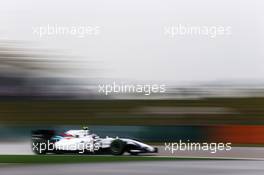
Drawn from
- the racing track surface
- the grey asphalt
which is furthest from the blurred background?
the grey asphalt

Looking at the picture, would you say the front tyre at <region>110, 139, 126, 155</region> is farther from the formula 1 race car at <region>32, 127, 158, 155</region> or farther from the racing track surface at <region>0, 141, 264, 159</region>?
the racing track surface at <region>0, 141, 264, 159</region>

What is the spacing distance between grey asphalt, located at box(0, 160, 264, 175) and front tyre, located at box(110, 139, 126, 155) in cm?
8

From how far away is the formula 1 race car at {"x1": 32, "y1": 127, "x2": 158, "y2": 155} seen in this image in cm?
267

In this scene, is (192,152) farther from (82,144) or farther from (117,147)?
(82,144)

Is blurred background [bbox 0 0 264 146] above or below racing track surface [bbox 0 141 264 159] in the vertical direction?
above

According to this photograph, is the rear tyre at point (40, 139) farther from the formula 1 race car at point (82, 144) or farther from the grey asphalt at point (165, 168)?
the grey asphalt at point (165, 168)

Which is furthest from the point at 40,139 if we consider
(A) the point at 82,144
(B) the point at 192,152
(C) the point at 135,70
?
(B) the point at 192,152

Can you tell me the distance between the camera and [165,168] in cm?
267

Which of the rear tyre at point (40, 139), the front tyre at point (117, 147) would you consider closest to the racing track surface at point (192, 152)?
the rear tyre at point (40, 139)

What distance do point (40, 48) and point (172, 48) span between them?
2.85 feet

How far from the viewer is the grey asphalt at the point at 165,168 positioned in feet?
8.71

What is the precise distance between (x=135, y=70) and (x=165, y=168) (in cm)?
68

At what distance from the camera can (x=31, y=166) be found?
2730 mm

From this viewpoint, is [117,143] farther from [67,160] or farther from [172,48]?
[172,48]
